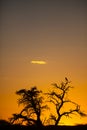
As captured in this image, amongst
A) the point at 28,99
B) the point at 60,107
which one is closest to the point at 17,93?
the point at 28,99

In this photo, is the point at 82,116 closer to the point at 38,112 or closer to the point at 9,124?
the point at 38,112

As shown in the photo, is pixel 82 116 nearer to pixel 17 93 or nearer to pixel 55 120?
pixel 55 120

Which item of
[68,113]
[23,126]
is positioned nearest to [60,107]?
[68,113]

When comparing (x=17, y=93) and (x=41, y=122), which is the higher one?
(x=17, y=93)

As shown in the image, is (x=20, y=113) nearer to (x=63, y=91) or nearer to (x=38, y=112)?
(x=38, y=112)

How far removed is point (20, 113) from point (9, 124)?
5.95 feet

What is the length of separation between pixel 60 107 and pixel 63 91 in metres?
1.88

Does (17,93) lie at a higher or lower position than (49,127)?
higher

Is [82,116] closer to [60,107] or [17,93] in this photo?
[60,107]

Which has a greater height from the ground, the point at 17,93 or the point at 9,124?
the point at 17,93

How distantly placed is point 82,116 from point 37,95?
19.0 feet

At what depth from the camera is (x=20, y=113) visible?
55.3m

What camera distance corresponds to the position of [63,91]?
53.2 m

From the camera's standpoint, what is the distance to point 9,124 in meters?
55.2
